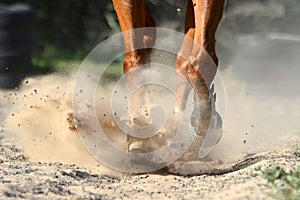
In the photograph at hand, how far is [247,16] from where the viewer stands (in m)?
10.1

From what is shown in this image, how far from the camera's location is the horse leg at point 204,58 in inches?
203

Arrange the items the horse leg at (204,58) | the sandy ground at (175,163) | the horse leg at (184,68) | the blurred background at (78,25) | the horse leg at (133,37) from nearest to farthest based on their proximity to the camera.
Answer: the sandy ground at (175,163), the horse leg at (204,58), the horse leg at (133,37), the horse leg at (184,68), the blurred background at (78,25)

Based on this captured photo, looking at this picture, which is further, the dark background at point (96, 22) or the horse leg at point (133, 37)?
the dark background at point (96, 22)

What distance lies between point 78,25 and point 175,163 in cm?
528

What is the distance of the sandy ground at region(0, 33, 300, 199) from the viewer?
4.43m

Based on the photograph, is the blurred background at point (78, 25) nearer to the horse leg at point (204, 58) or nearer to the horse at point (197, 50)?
the horse at point (197, 50)

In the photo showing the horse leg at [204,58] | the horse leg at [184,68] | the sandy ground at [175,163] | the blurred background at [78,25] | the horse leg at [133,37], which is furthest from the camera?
the blurred background at [78,25]

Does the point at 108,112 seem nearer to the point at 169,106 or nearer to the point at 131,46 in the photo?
the point at 169,106

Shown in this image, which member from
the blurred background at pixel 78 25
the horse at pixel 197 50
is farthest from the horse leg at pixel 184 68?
the blurred background at pixel 78 25

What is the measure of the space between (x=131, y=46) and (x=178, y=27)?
4294mm

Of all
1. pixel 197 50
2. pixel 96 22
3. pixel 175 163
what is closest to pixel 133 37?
pixel 197 50

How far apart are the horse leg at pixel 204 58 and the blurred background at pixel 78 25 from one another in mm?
4315

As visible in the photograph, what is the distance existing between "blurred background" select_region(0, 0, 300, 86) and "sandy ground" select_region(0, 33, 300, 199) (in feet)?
1.51

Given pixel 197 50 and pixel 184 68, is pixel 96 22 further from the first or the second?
pixel 197 50
